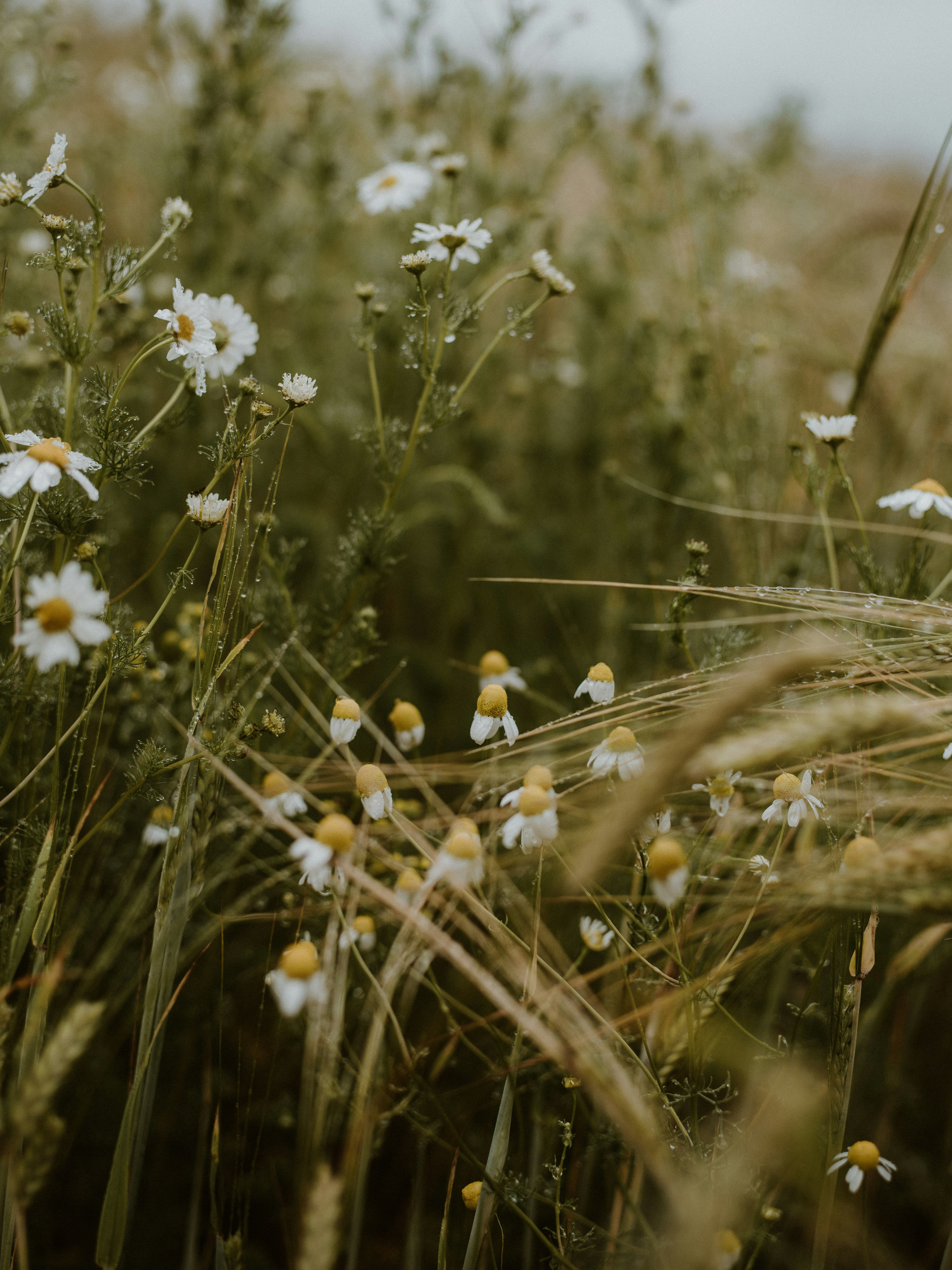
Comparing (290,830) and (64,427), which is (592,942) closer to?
(290,830)

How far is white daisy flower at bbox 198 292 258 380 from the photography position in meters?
0.96

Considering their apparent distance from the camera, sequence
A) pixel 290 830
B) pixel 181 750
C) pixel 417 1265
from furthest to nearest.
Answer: pixel 181 750, pixel 417 1265, pixel 290 830

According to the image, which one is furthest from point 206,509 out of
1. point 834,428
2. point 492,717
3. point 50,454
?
point 834,428

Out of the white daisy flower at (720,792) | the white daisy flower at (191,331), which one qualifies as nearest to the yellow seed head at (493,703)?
the white daisy flower at (720,792)

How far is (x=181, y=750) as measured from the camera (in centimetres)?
Answer: 108

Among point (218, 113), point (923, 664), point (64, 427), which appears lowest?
point (923, 664)

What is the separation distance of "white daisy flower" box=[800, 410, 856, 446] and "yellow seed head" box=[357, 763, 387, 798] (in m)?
0.71

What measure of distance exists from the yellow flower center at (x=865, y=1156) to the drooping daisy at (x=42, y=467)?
997 mm

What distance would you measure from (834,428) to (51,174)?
0.93m

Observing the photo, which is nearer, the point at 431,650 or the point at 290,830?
the point at 290,830

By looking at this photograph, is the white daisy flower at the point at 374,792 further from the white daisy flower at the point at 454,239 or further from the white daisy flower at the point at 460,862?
the white daisy flower at the point at 454,239

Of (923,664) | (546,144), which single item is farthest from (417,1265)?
(546,144)

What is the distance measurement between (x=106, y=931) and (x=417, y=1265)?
0.64m

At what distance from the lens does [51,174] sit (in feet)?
2.70
